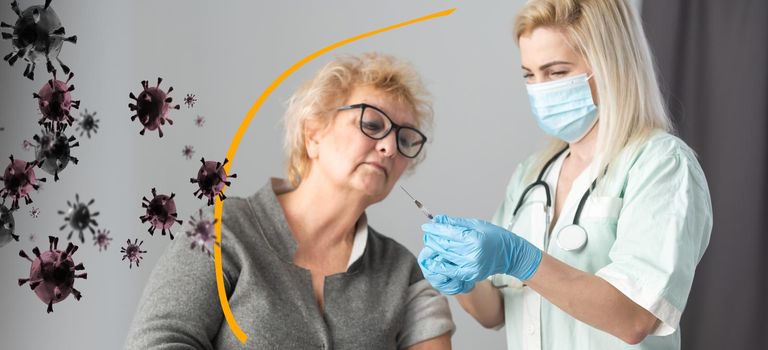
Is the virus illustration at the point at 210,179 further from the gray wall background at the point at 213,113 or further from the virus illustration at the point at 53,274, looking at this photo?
the gray wall background at the point at 213,113

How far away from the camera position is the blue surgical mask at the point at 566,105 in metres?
1.69

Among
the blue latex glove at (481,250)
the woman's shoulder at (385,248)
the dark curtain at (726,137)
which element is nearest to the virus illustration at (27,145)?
the blue latex glove at (481,250)

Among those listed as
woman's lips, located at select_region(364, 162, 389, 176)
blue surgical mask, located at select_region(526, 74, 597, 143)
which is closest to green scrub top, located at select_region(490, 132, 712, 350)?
blue surgical mask, located at select_region(526, 74, 597, 143)

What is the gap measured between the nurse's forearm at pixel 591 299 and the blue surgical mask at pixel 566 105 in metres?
0.38

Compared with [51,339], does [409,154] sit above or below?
above

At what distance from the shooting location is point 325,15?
2434 mm

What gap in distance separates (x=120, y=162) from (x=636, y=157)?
1.22m

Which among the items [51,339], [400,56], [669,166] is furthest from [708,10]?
[51,339]

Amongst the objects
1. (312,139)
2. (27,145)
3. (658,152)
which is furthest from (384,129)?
(27,145)

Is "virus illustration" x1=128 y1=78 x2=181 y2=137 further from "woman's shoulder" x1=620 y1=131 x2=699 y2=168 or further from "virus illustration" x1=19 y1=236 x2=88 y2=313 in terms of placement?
"woman's shoulder" x1=620 y1=131 x2=699 y2=168

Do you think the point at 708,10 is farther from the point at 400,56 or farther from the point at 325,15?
the point at 325,15

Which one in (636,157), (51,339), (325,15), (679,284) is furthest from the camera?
(325,15)

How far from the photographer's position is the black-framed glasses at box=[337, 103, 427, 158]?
1816 millimetres

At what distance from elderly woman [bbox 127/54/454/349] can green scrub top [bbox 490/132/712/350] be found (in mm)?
286
